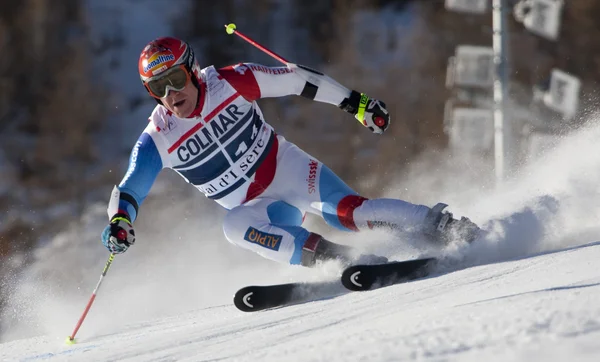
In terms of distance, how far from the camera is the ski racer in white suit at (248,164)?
5.02m

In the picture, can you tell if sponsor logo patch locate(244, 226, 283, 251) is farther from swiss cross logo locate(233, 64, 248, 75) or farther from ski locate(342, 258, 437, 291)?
swiss cross logo locate(233, 64, 248, 75)

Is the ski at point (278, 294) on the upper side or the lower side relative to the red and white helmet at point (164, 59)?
lower

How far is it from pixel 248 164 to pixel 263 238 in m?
0.56

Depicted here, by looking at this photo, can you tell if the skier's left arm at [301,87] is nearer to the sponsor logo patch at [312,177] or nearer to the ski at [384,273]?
the sponsor logo patch at [312,177]

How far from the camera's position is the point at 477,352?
260 cm

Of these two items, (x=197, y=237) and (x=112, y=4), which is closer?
(x=197, y=237)

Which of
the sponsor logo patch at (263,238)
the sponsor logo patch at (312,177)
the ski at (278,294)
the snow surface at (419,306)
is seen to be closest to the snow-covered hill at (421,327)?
the snow surface at (419,306)

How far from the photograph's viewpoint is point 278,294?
Answer: 16.6 ft

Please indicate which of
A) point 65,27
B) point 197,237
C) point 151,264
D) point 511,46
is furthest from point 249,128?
point 65,27

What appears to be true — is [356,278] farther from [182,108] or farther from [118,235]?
[182,108]

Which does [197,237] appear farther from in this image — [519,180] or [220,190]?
[220,190]

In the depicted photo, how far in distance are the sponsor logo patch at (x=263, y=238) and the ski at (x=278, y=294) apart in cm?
22

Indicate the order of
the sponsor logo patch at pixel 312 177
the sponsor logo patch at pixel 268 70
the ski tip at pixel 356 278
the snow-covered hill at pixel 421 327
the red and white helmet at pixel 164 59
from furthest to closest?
the sponsor logo patch at pixel 268 70 < the sponsor logo patch at pixel 312 177 < the red and white helmet at pixel 164 59 < the ski tip at pixel 356 278 < the snow-covered hill at pixel 421 327

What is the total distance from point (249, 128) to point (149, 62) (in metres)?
0.69
